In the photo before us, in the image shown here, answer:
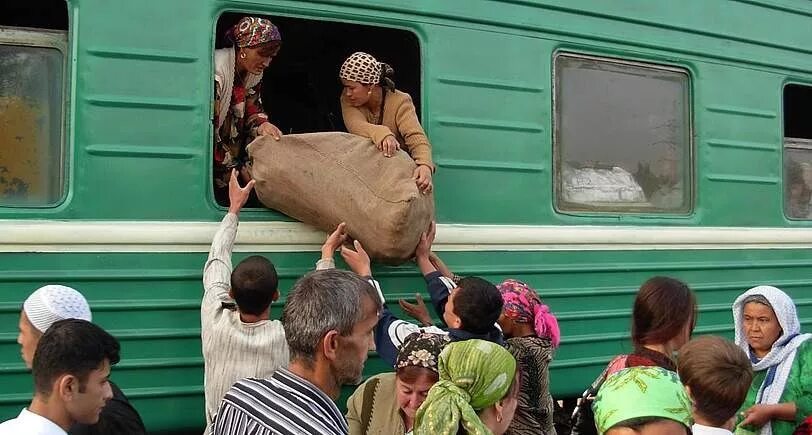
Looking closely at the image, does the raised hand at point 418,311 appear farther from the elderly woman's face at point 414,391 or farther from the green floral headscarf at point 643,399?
the green floral headscarf at point 643,399

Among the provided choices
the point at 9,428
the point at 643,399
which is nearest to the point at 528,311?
the point at 643,399

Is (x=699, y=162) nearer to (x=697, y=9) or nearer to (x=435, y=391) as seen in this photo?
(x=697, y=9)

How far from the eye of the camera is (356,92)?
11.4ft

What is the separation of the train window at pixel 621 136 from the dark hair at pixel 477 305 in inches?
47.0

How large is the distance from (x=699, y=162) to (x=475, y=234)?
1.40 m

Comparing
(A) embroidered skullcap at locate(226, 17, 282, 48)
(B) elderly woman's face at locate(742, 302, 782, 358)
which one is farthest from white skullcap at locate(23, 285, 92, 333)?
(B) elderly woman's face at locate(742, 302, 782, 358)

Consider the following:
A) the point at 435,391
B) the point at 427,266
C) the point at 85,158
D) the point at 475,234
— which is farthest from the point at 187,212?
the point at 435,391

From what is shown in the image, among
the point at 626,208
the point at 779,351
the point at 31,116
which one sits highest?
the point at 31,116

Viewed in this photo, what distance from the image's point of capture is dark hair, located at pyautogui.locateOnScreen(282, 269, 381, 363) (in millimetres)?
1962

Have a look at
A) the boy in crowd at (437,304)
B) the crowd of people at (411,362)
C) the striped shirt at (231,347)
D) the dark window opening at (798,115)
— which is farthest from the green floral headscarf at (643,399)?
the dark window opening at (798,115)

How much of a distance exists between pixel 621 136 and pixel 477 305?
176cm

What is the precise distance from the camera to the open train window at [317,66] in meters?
3.88

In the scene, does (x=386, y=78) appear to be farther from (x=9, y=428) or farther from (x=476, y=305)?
(x=9, y=428)

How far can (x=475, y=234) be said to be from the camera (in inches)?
143
